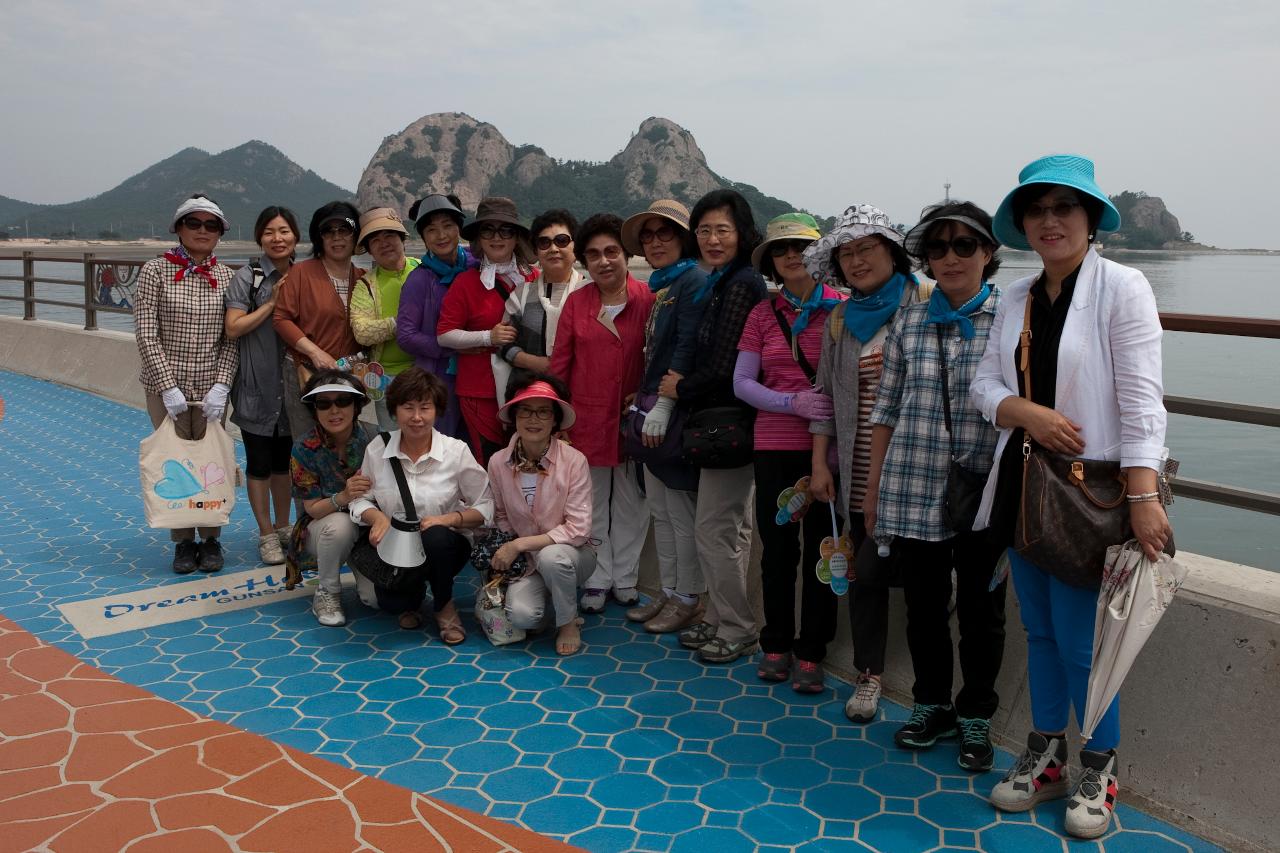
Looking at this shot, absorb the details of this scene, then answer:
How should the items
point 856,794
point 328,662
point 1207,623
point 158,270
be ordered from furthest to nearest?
1. point 158,270
2. point 328,662
3. point 856,794
4. point 1207,623

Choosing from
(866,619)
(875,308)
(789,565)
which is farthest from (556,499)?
(875,308)

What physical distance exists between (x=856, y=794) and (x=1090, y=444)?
3.79 feet

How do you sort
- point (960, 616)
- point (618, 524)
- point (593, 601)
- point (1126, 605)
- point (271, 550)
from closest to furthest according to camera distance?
point (1126, 605), point (960, 616), point (593, 601), point (618, 524), point (271, 550)

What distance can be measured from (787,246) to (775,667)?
4.76 ft

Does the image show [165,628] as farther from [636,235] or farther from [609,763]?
[636,235]

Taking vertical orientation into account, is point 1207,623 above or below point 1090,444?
below

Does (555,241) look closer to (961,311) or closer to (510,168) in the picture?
(961,311)

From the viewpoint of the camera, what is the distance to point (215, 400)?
4676mm

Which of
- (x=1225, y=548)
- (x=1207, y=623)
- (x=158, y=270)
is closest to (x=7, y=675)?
(x=158, y=270)

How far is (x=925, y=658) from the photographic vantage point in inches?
121

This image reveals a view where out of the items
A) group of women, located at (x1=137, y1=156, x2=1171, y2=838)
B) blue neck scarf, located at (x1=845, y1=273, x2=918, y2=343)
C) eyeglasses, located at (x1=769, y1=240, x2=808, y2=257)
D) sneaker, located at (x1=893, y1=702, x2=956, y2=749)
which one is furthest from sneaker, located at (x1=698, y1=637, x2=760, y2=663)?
eyeglasses, located at (x1=769, y1=240, x2=808, y2=257)

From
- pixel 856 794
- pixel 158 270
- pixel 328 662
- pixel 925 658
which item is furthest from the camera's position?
pixel 158 270

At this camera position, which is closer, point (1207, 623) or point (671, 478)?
point (1207, 623)

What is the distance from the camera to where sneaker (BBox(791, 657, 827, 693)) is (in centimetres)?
351
